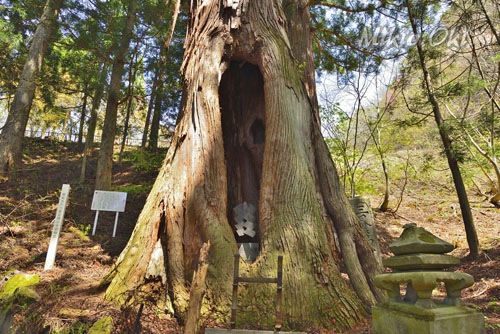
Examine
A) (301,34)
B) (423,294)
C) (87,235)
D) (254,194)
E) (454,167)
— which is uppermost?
(301,34)

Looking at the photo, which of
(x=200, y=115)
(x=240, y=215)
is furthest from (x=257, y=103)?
(x=240, y=215)

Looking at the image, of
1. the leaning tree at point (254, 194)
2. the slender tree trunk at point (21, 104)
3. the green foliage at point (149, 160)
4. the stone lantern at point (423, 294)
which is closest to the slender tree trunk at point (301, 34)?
the leaning tree at point (254, 194)

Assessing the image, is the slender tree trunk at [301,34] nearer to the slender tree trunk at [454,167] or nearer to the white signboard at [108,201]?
the slender tree trunk at [454,167]

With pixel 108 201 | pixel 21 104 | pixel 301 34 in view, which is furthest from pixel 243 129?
pixel 21 104

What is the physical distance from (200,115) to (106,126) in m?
4.90

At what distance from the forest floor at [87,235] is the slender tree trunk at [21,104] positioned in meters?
0.75

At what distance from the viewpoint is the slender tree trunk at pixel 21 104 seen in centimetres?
899

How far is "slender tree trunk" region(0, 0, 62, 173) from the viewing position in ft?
29.5

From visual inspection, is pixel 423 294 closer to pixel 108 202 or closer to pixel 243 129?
pixel 243 129

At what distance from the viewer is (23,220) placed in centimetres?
674

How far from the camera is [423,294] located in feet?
7.14

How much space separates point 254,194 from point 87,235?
417 cm

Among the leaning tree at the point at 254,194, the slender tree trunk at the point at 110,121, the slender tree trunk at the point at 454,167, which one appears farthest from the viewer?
the slender tree trunk at the point at 110,121

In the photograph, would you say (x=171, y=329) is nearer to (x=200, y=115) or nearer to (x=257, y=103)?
(x=200, y=115)
